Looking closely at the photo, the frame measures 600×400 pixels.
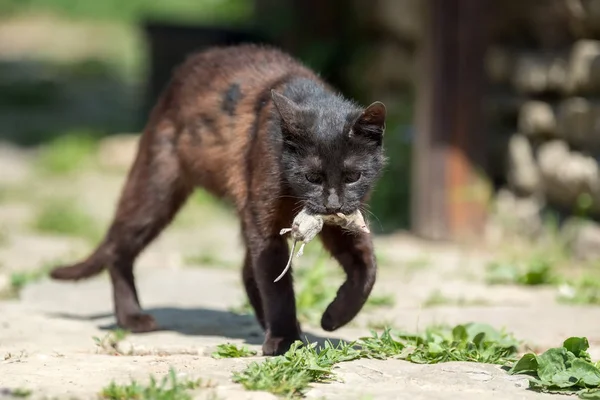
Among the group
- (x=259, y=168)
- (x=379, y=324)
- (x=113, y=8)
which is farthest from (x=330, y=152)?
(x=113, y=8)

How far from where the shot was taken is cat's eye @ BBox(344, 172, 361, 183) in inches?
184

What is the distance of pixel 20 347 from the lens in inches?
197

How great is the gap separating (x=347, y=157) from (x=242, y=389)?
1.22 meters

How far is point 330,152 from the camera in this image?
464 cm

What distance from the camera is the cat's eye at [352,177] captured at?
15.3ft

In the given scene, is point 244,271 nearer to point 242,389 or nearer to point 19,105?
point 242,389

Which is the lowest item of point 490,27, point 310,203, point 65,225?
point 65,225

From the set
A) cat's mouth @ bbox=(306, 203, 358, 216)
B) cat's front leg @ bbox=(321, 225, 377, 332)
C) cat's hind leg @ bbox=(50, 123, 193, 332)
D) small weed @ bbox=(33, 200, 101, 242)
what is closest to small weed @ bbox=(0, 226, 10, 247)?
small weed @ bbox=(33, 200, 101, 242)

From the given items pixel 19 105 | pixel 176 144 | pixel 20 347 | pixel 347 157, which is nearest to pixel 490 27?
pixel 176 144

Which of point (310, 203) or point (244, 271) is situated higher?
point (310, 203)

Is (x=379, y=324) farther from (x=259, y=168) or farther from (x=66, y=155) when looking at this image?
(x=66, y=155)

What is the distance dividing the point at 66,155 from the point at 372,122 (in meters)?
7.44

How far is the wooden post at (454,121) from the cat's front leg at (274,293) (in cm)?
395

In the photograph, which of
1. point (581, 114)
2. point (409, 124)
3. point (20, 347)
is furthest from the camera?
point (409, 124)
